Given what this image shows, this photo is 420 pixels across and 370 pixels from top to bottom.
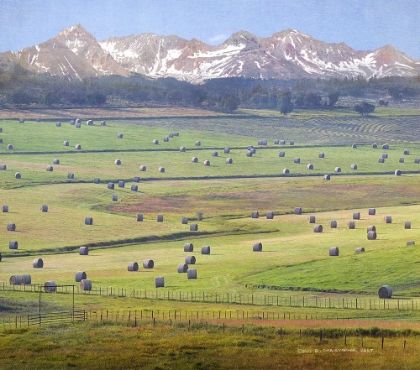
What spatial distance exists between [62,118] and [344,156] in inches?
1640

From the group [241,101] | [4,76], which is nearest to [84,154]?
[4,76]

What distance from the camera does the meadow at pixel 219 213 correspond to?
209 feet

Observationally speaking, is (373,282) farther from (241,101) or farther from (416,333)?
(241,101)

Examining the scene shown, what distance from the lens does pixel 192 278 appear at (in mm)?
69688

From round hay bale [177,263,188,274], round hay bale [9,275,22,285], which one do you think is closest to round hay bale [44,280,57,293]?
round hay bale [9,275,22,285]

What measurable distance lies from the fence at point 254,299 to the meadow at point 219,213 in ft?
0.56

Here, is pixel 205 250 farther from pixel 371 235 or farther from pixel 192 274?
pixel 371 235

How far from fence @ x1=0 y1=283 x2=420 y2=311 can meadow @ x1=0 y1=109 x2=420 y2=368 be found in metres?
0.17

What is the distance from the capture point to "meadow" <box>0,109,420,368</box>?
209ft

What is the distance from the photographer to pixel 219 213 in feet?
340

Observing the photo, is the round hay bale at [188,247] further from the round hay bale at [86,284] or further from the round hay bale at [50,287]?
the round hay bale at [50,287]

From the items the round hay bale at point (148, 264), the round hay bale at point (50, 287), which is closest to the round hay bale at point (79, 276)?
the round hay bale at point (50, 287)

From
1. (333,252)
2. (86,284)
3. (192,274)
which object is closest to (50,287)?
(86,284)

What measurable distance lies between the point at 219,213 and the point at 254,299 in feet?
132
